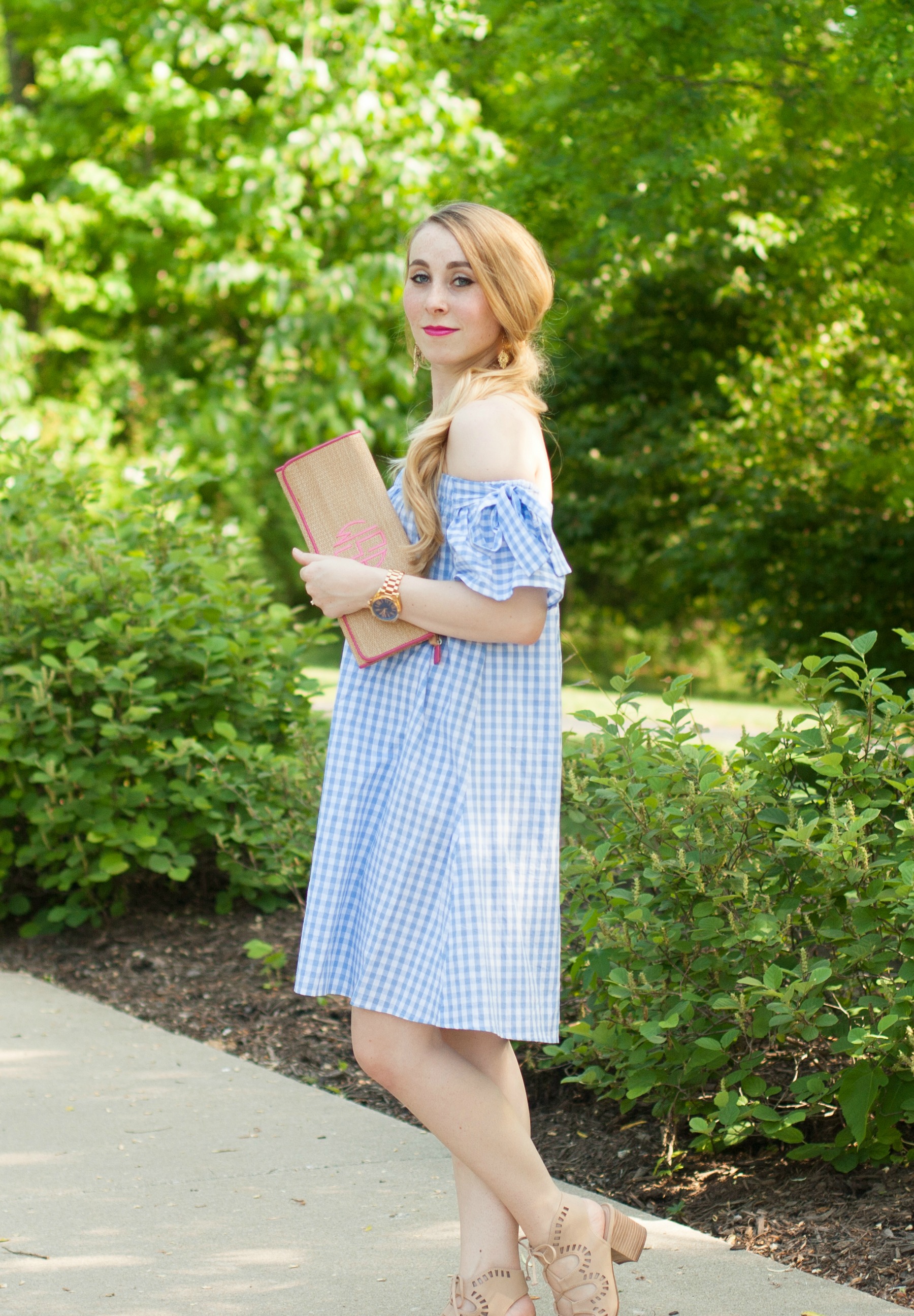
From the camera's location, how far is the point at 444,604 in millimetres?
2270

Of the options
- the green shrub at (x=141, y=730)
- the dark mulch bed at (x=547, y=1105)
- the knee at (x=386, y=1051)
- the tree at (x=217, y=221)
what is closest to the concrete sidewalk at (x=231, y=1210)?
the dark mulch bed at (x=547, y=1105)

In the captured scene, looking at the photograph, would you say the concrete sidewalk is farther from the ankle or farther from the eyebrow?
the eyebrow

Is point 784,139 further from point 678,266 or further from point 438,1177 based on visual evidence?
point 438,1177

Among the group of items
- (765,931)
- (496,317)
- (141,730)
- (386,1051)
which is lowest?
(386,1051)

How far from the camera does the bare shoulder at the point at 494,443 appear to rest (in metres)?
2.29

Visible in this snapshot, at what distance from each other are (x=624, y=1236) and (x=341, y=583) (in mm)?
1215

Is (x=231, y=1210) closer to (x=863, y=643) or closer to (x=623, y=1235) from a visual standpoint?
(x=623, y=1235)

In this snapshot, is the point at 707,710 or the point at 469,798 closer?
the point at 469,798

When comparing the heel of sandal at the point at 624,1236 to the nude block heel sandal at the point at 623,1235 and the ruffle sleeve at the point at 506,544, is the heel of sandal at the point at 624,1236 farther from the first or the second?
Result: the ruffle sleeve at the point at 506,544

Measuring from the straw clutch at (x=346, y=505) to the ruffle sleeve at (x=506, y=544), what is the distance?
162 millimetres

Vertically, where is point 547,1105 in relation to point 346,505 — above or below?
below

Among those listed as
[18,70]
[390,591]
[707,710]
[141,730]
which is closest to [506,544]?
[390,591]

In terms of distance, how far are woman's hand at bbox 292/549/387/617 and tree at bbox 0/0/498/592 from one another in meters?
11.3

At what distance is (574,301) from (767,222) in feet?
7.43
